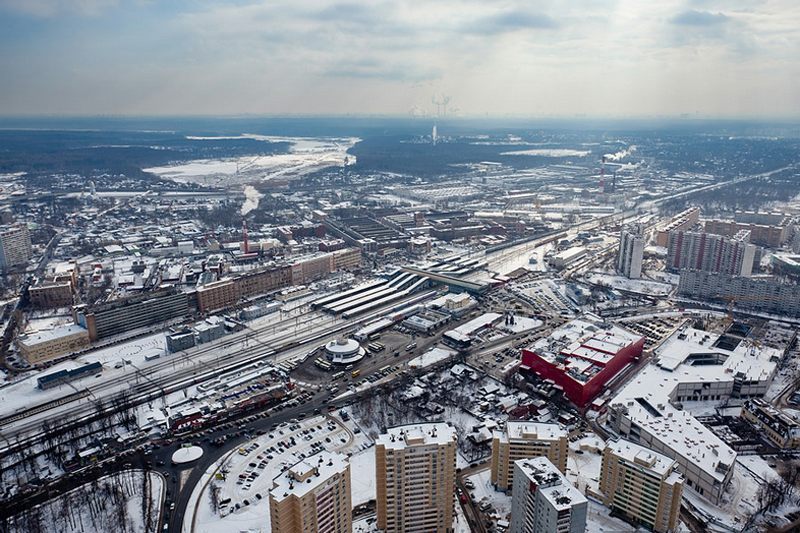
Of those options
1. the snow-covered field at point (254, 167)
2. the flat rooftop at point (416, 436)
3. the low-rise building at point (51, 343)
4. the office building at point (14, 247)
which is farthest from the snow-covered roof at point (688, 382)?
the snow-covered field at point (254, 167)

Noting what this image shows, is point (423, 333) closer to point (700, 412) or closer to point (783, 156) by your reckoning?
point (700, 412)

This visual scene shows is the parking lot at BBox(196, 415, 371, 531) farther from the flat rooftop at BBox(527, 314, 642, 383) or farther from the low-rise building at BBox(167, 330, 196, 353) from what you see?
the flat rooftop at BBox(527, 314, 642, 383)

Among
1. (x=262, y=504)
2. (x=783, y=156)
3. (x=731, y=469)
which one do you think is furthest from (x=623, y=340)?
(x=783, y=156)

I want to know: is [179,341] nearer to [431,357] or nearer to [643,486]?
[431,357]

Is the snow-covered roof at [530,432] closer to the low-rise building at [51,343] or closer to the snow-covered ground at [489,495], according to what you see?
the snow-covered ground at [489,495]

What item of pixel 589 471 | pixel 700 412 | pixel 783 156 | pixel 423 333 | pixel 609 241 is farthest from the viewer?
pixel 783 156

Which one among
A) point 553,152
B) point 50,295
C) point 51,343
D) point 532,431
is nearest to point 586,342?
point 532,431
